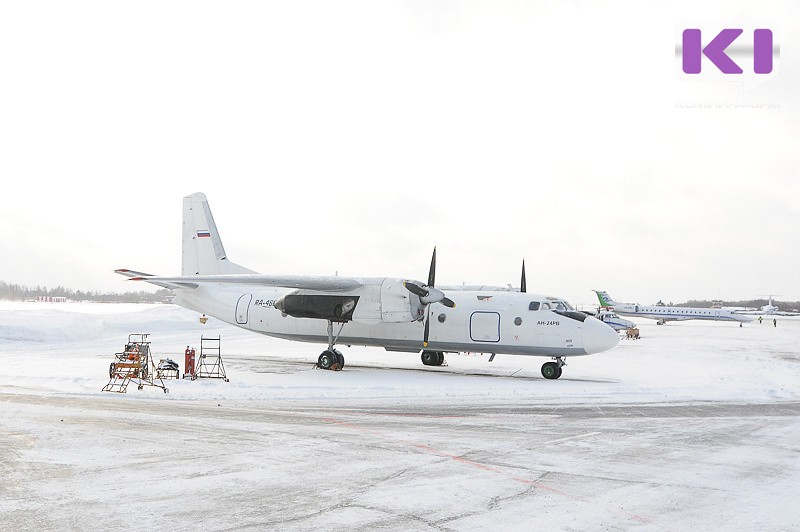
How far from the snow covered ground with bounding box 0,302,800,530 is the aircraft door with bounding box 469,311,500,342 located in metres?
1.81

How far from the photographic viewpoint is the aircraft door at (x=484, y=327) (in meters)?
23.7

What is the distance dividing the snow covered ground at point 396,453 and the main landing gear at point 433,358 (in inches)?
197

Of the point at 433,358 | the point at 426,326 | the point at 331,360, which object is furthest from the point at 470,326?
the point at 331,360

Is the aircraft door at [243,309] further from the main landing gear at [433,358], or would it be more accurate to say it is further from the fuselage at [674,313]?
the fuselage at [674,313]

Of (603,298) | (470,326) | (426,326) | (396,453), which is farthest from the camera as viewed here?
(603,298)

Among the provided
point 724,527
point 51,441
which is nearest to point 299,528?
point 724,527

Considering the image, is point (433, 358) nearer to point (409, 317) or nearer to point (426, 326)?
point (426, 326)

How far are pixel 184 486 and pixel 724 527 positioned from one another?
655cm

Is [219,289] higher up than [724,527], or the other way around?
[219,289]

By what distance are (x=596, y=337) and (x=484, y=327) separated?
3.88 metres

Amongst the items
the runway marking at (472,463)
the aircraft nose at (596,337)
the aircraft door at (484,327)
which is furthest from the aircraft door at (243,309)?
the runway marking at (472,463)

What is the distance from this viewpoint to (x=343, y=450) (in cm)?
1100

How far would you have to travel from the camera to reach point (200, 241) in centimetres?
2983

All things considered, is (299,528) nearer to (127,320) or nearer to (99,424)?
(99,424)
